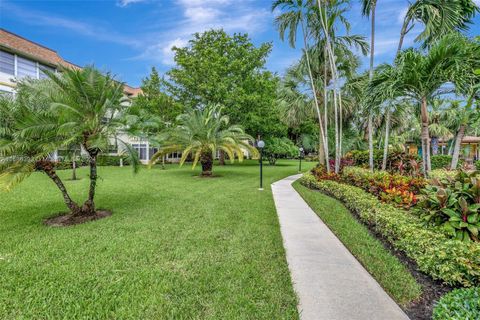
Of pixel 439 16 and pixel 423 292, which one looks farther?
pixel 439 16

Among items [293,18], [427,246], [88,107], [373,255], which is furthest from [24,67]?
[427,246]

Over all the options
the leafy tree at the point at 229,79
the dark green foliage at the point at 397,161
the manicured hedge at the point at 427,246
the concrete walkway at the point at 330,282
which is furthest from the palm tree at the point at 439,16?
the leafy tree at the point at 229,79

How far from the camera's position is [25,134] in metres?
5.25

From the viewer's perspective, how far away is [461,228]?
151 inches

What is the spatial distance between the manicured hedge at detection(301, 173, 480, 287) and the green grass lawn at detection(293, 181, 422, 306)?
252 mm

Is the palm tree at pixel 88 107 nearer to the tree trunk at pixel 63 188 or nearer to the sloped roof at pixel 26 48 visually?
the tree trunk at pixel 63 188

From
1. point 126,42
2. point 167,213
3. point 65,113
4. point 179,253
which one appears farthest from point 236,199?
point 126,42

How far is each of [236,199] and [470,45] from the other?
7.70 meters

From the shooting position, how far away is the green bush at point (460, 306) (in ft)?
6.79

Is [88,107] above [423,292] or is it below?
above

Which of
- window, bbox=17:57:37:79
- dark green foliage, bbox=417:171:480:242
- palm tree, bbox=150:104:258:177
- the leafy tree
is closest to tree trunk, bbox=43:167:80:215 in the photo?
dark green foliage, bbox=417:171:480:242

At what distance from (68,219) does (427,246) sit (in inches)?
293

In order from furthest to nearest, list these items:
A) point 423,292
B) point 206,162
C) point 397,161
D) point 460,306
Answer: point 206,162
point 397,161
point 423,292
point 460,306

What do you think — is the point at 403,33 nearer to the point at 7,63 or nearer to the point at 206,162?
the point at 206,162
